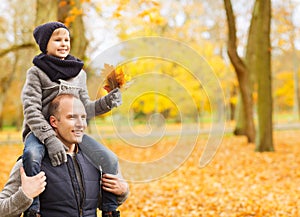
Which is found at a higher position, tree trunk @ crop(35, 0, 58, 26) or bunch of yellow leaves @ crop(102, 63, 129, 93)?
tree trunk @ crop(35, 0, 58, 26)

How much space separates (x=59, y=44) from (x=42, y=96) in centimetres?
32

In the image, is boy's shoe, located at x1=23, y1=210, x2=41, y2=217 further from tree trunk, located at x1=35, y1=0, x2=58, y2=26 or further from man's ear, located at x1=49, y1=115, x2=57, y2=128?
tree trunk, located at x1=35, y1=0, x2=58, y2=26

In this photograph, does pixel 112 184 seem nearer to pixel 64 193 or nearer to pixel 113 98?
pixel 64 193

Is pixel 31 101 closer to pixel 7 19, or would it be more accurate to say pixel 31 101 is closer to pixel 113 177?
pixel 113 177

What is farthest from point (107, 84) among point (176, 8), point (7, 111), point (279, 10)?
point (7, 111)

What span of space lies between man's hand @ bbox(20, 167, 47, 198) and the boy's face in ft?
2.34

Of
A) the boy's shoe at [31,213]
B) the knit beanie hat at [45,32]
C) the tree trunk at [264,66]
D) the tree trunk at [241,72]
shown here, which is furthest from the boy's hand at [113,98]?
the tree trunk at [241,72]

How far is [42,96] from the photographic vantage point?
2.70 meters

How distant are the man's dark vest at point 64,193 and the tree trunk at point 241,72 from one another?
12.6 metres

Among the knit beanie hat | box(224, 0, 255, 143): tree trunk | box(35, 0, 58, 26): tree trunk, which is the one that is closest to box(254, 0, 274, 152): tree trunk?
box(224, 0, 255, 143): tree trunk

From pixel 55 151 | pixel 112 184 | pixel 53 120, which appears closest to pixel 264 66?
pixel 112 184

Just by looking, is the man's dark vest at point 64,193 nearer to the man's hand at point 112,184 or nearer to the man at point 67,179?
→ the man at point 67,179

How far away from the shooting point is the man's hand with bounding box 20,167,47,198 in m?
2.41

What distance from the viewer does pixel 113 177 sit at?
2717mm
